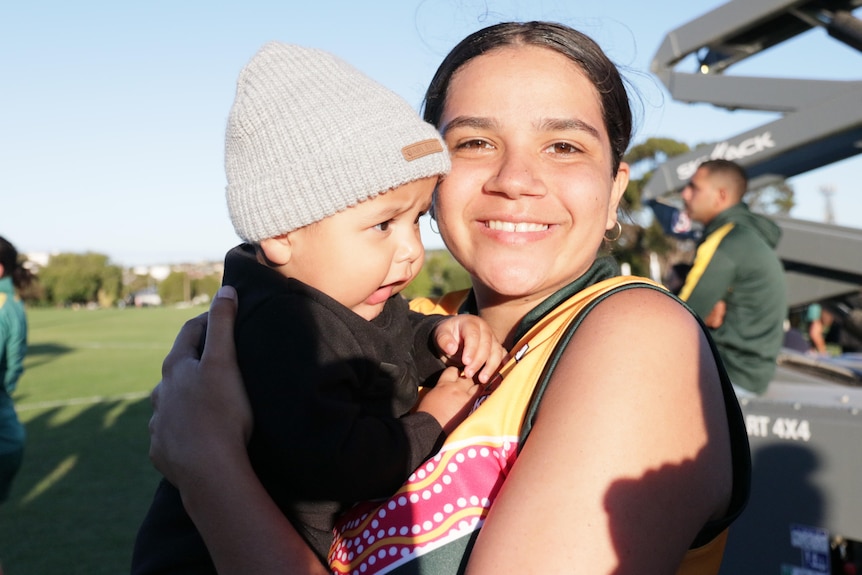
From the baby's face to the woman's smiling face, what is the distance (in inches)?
6.5

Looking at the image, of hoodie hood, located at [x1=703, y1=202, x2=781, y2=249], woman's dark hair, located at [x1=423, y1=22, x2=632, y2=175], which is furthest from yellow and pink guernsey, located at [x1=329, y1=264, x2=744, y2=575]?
hoodie hood, located at [x1=703, y1=202, x2=781, y2=249]

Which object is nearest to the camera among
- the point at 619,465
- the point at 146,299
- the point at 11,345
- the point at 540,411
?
the point at 619,465

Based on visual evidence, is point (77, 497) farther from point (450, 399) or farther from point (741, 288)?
point (450, 399)

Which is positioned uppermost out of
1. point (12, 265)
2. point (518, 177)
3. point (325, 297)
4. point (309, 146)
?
point (309, 146)

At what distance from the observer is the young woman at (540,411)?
1.29 metres

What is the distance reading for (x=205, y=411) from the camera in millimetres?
1595

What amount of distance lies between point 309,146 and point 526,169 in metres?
0.53

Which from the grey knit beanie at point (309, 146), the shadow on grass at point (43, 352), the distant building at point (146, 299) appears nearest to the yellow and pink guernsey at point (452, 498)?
the grey knit beanie at point (309, 146)

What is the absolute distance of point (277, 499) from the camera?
1621 mm

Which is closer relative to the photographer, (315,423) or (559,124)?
(315,423)

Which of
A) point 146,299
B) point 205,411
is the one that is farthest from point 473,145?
point 146,299

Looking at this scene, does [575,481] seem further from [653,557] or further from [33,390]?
[33,390]

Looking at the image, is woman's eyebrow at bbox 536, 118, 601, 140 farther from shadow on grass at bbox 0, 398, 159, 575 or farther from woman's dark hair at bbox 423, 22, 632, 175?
shadow on grass at bbox 0, 398, 159, 575

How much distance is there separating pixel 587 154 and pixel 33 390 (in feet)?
46.1
